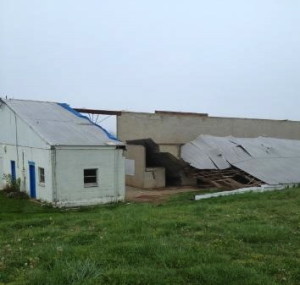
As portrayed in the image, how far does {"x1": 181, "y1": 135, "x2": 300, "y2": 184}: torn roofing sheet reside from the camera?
90.3ft

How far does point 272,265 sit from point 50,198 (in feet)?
47.3

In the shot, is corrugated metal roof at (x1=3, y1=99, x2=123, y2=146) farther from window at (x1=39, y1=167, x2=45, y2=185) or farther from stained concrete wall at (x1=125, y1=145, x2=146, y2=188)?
stained concrete wall at (x1=125, y1=145, x2=146, y2=188)

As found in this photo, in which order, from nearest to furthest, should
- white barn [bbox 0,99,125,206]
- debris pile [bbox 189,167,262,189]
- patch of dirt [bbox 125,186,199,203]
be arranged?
white barn [bbox 0,99,125,206]
patch of dirt [bbox 125,186,199,203]
debris pile [bbox 189,167,262,189]

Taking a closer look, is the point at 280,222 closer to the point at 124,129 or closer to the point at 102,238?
the point at 102,238

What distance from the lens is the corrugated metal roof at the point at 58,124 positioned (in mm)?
20234

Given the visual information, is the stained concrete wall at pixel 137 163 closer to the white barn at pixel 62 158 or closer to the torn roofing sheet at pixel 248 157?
the torn roofing sheet at pixel 248 157

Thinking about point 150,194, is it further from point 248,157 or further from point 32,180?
point 248,157

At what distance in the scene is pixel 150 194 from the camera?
24281 millimetres

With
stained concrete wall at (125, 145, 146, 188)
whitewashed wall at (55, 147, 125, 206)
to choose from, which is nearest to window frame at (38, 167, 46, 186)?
whitewashed wall at (55, 147, 125, 206)

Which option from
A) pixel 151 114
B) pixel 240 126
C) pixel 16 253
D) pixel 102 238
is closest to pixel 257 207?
pixel 102 238

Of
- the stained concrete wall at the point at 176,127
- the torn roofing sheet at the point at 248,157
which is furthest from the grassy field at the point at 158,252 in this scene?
the stained concrete wall at the point at 176,127

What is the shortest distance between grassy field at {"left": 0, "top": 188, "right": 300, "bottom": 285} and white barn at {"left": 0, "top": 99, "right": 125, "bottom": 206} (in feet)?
26.0

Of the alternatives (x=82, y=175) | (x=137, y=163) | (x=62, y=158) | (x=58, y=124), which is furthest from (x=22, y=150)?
(x=137, y=163)

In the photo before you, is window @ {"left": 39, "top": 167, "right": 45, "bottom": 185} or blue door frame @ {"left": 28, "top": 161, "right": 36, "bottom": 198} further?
blue door frame @ {"left": 28, "top": 161, "right": 36, "bottom": 198}
